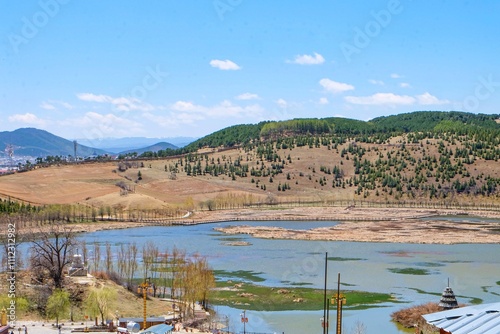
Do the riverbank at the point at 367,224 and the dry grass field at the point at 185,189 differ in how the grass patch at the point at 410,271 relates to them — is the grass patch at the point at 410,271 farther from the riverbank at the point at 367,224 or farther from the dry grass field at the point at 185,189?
the dry grass field at the point at 185,189

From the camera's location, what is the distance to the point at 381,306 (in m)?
55.6

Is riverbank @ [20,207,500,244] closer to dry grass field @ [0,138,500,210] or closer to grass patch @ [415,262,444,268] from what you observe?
dry grass field @ [0,138,500,210]

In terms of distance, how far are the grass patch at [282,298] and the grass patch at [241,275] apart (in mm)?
4875

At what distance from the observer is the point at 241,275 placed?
233ft

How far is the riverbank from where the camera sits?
347 feet

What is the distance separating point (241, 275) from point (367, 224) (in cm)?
5960

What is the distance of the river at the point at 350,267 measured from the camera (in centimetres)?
5203

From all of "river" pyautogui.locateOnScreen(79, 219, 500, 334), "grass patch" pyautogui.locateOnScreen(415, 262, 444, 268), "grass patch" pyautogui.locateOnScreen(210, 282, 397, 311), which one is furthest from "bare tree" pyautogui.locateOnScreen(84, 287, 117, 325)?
"grass patch" pyautogui.locateOnScreen(415, 262, 444, 268)

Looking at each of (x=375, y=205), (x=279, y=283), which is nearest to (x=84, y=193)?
(x=375, y=205)

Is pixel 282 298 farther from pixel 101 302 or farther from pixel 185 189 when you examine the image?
pixel 185 189

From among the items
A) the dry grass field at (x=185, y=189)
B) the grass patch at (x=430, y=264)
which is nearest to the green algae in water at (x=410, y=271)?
the grass patch at (x=430, y=264)

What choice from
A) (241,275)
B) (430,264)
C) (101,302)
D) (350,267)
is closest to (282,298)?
(241,275)

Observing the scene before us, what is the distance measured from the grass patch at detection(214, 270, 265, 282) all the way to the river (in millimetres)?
887

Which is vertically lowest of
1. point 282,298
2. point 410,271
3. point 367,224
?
point 282,298
